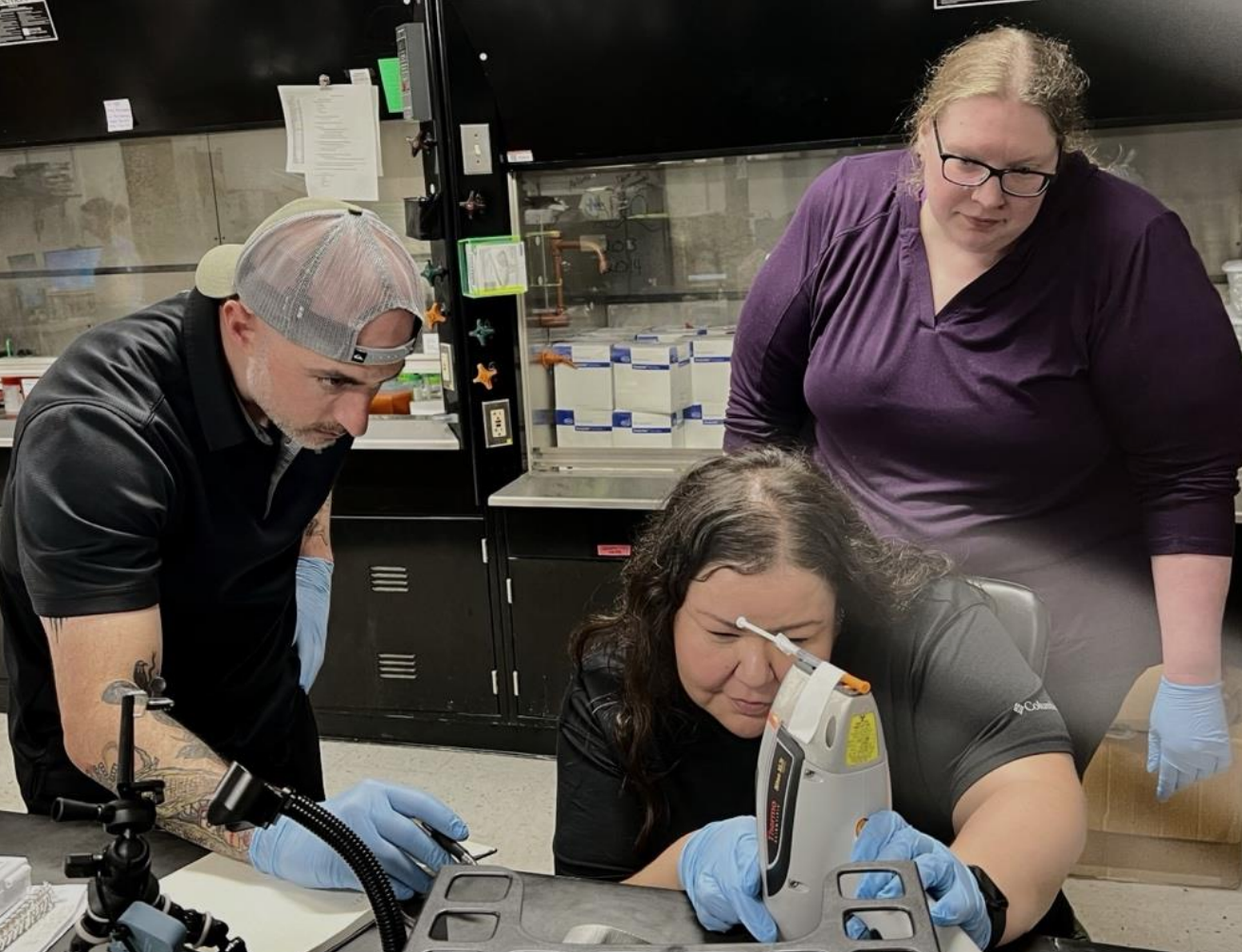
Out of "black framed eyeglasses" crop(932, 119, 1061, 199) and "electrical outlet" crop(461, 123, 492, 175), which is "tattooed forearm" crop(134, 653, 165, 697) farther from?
"electrical outlet" crop(461, 123, 492, 175)

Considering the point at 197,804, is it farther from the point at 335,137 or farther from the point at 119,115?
the point at 119,115

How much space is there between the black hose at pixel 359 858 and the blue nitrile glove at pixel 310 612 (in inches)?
36.2

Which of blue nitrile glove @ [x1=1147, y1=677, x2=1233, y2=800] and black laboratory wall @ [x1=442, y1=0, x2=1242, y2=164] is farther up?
black laboratory wall @ [x1=442, y1=0, x2=1242, y2=164]

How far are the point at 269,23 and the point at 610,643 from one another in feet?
7.54

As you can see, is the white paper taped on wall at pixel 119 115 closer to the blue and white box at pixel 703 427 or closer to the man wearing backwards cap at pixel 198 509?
the blue and white box at pixel 703 427

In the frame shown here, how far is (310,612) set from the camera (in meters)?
1.86

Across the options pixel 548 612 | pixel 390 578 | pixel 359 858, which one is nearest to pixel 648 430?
pixel 548 612

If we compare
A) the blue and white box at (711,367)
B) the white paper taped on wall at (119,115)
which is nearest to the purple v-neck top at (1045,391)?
the blue and white box at (711,367)

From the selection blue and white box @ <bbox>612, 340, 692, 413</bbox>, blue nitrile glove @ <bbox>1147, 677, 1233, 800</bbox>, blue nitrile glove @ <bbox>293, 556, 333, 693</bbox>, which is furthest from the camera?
blue and white box @ <bbox>612, 340, 692, 413</bbox>

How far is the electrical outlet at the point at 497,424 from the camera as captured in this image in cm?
302

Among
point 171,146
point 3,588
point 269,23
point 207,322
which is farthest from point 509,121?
point 3,588

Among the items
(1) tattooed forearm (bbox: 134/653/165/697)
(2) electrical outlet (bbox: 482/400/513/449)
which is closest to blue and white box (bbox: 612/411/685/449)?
(2) electrical outlet (bbox: 482/400/513/449)

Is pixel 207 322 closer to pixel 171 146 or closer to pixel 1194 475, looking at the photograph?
pixel 1194 475

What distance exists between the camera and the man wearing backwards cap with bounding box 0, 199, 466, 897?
47.8 inches
